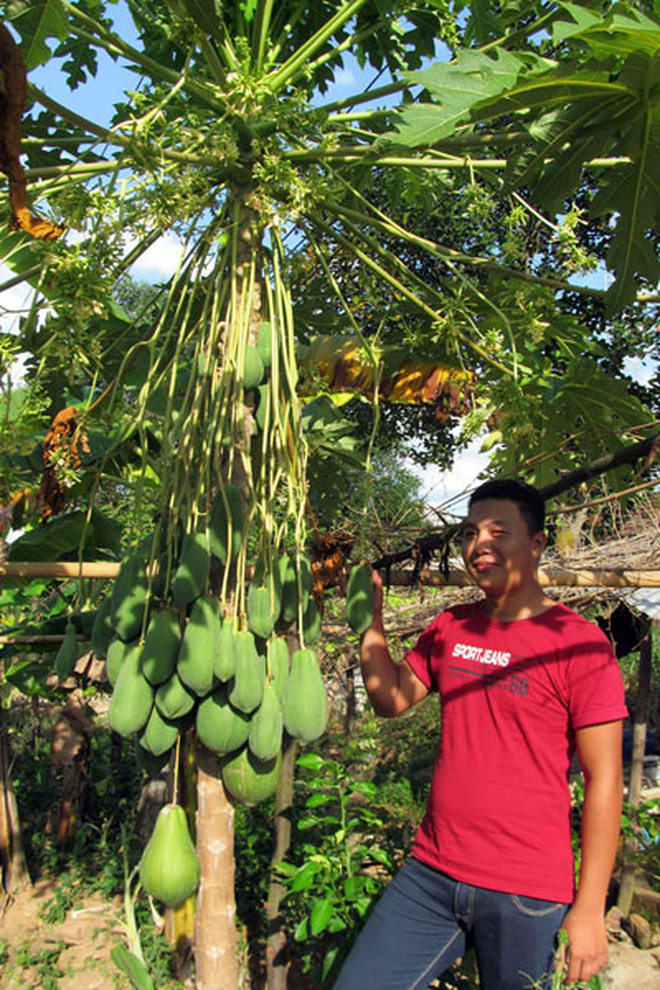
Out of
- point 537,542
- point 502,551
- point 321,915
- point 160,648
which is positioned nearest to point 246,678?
point 160,648

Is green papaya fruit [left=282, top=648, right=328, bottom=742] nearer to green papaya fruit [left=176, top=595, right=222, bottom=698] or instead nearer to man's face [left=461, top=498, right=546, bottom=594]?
green papaya fruit [left=176, top=595, right=222, bottom=698]

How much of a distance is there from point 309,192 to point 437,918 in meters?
1.57

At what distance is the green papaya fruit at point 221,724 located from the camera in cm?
135

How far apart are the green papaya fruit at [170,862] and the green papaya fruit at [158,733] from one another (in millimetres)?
101

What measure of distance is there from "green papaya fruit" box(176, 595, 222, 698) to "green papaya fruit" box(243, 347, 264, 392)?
0.43 m

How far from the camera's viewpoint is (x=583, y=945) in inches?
61.9

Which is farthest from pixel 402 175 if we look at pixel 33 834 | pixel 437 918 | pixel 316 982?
pixel 33 834

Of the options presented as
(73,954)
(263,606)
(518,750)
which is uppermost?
(263,606)

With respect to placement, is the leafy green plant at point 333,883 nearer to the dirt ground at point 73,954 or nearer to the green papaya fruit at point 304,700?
the green papaya fruit at point 304,700

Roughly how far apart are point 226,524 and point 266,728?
1.20 feet

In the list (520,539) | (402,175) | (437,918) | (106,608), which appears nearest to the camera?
(106,608)

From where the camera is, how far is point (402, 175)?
7.80 feet

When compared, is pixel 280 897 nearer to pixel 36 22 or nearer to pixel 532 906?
pixel 532 906

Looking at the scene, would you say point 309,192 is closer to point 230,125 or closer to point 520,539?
point 230,125
